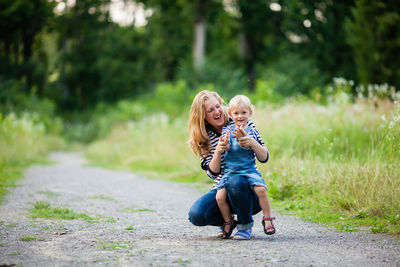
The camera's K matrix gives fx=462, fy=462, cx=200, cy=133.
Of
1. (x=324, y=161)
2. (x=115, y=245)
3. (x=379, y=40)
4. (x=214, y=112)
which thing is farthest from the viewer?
(x=379, y=40)

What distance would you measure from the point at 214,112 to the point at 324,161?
3065 millimetres

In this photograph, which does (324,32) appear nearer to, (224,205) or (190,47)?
(190,47)

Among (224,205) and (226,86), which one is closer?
(224,205)

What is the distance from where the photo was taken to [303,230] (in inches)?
199

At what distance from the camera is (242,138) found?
4281mm

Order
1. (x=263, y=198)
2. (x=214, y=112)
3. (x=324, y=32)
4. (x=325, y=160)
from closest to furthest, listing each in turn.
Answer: (x=263, y=198) → (x=214, y=112) → (x=325, y=160) → (x=324, y=32)

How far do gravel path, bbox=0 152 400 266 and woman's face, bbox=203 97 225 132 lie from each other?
1178 mm

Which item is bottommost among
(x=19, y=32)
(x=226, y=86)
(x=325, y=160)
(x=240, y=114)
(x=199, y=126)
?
(x=325, y=160)

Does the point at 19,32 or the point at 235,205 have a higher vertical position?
the point at 19,32

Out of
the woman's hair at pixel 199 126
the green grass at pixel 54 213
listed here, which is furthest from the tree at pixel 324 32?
the woman's hair at pixel 199 126

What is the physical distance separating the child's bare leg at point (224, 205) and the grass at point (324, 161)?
4.44ft

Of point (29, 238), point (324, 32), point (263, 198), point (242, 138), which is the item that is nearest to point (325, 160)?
point (263, 198)

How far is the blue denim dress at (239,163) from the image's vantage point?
4473 millimetres

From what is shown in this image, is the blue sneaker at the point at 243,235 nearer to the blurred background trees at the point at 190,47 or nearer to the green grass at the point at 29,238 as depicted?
the green grass at the point at 29,238
